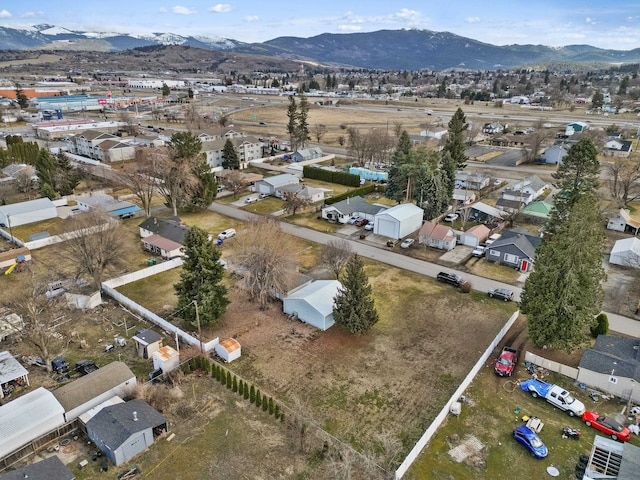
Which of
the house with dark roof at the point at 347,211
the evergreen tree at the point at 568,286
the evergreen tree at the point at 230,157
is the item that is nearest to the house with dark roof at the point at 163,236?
the house with dark roof at the point at 347,211

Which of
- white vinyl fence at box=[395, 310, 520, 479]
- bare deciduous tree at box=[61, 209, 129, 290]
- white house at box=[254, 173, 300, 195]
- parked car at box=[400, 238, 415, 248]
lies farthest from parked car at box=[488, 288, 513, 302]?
white house at box=[254, 173, 300, 195]

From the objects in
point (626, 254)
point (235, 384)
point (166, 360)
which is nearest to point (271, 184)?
point (166, 360)

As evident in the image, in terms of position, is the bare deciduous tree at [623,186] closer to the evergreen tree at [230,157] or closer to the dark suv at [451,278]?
the dark suv at [451,278]


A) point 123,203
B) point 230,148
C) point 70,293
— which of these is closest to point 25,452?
point 70,293

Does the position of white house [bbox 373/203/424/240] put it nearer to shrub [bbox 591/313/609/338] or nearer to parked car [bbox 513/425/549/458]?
shrub [bbox 591/313/609/338]

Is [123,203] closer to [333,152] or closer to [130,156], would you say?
[130,156]

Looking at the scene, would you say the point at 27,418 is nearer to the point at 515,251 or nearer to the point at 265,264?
the point at 265,264
